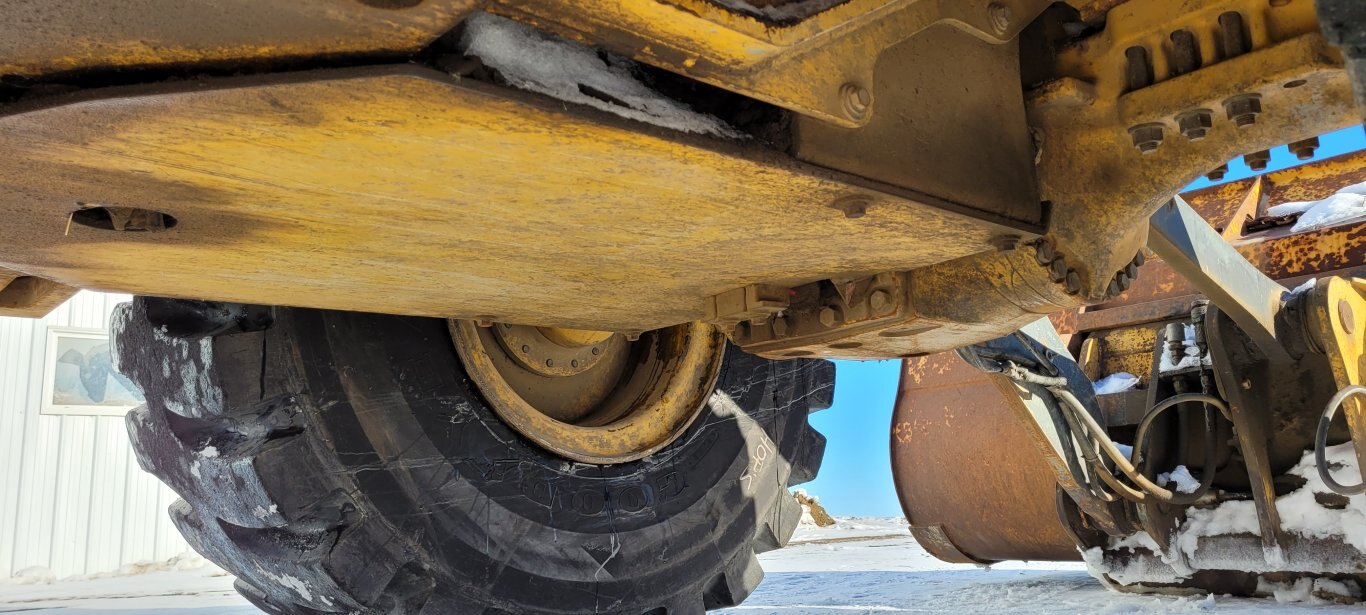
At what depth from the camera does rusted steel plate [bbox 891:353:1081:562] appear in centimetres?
384

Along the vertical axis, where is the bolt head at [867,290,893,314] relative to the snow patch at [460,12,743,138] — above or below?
below

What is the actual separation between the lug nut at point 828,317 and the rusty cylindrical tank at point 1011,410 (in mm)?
1793

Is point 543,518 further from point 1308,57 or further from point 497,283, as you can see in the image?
point 1308,57

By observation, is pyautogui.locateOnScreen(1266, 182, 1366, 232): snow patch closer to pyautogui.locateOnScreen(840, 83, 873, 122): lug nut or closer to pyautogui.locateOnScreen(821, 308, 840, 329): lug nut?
pyautogui.locateOnScreen(821, 308, 840, 329): lug nut

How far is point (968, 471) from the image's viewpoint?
4.07 metres

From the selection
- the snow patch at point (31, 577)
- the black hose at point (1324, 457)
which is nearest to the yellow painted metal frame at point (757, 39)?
the black hose at point (1324, 457)

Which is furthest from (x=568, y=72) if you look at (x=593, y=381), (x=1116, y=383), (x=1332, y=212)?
(x=1332, y=212)

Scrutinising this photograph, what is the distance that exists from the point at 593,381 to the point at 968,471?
2151mm

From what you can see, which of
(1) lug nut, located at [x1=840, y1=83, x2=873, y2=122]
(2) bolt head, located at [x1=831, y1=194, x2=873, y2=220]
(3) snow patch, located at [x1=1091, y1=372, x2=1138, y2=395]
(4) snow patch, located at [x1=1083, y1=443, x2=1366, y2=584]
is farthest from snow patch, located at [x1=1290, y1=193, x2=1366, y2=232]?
(1) lug nut, located at [x1=840, y1=83, x2=873, y2=122]

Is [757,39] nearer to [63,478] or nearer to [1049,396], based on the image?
[1049,396]

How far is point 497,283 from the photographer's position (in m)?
1.64

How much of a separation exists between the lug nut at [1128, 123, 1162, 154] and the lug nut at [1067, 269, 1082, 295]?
0.24 m

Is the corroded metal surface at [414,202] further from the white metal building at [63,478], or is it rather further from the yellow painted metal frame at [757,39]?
the white metal building at [63,478]

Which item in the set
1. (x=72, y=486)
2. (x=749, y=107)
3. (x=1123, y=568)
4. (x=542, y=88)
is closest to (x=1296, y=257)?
(x=1123, y=568)
